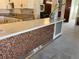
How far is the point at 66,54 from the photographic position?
3797 millimetres

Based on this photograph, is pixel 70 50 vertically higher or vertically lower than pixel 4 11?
lower

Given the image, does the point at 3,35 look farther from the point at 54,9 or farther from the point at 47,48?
the point at 54,9

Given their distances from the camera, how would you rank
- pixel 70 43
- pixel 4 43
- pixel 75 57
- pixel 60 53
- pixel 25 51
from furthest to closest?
pixel 70 43 < pixel 60 53 < pixel 75 57 < pixel 25 51 < pixel 4 43

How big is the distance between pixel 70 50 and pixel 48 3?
5763 millimetres

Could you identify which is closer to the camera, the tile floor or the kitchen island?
the kitchen island

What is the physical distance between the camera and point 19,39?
2914 millimetres

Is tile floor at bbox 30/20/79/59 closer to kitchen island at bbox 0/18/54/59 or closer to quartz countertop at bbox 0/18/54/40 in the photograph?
kitchen island at bbox 0/18/54/59

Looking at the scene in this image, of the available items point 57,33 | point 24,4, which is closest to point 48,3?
point 24,4

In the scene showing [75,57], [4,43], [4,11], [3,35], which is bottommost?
[75,57]

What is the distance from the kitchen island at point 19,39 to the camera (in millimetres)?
2488

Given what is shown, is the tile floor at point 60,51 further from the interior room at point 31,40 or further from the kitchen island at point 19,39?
the kitchen island at point 19,39

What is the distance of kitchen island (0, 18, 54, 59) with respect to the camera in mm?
2488

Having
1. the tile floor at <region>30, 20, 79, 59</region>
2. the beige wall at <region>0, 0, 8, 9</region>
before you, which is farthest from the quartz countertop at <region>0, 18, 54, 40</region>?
the beige wall at <region>0, 0, 8, 9</region>

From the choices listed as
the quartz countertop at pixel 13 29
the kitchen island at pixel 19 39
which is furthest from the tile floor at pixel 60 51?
the quartz countertop at pixel 13 29
